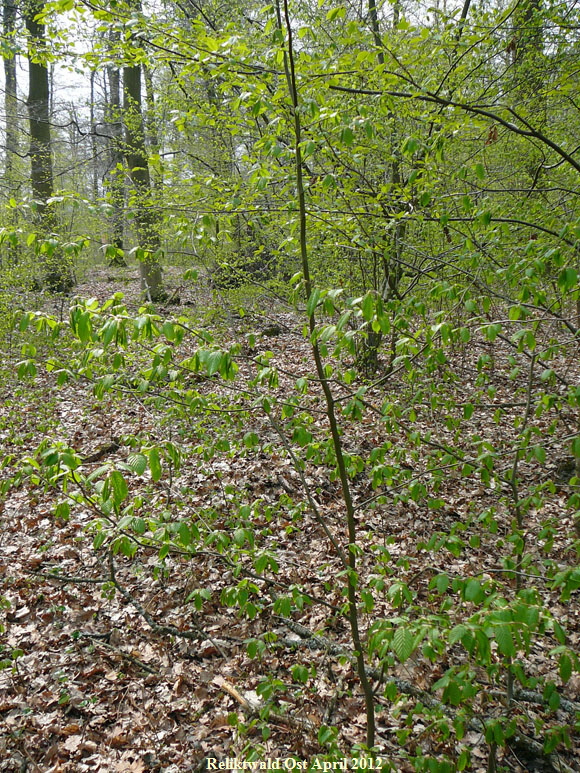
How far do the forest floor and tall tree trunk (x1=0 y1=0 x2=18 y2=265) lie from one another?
3501mm

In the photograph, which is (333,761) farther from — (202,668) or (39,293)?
(39,293)

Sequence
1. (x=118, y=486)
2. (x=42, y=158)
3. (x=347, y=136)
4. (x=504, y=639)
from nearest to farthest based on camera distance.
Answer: (x=504, y=639) → (x=118, y=486) → (x=347, y=136) → (x=42, y=158)

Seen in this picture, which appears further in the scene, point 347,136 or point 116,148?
point 116,148

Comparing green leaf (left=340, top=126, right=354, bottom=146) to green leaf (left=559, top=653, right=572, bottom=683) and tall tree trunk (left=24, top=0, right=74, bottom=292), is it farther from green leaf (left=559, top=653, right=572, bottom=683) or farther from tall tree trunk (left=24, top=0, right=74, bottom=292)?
tall tree trunk (left=24, top=0, right=74, bottom=292)

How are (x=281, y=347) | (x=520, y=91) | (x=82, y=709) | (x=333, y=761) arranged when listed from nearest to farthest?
(x=333, y=761), (x=82, y=709), (x=520, y=91), (x=281, y=347)

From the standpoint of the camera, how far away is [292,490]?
17.3 ft

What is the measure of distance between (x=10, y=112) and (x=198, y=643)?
15.5 metres

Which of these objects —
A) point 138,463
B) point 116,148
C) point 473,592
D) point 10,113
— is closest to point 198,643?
point 138,463

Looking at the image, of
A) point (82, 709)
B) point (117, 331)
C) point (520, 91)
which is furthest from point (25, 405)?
point (520, 91)

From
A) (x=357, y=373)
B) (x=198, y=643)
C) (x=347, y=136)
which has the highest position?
(x=347, y=136)

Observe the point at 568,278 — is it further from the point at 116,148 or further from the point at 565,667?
the point at 116,148

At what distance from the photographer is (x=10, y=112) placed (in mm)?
13094

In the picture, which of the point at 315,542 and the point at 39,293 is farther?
the point at 39,293

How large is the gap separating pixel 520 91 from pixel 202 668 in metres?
7.18
